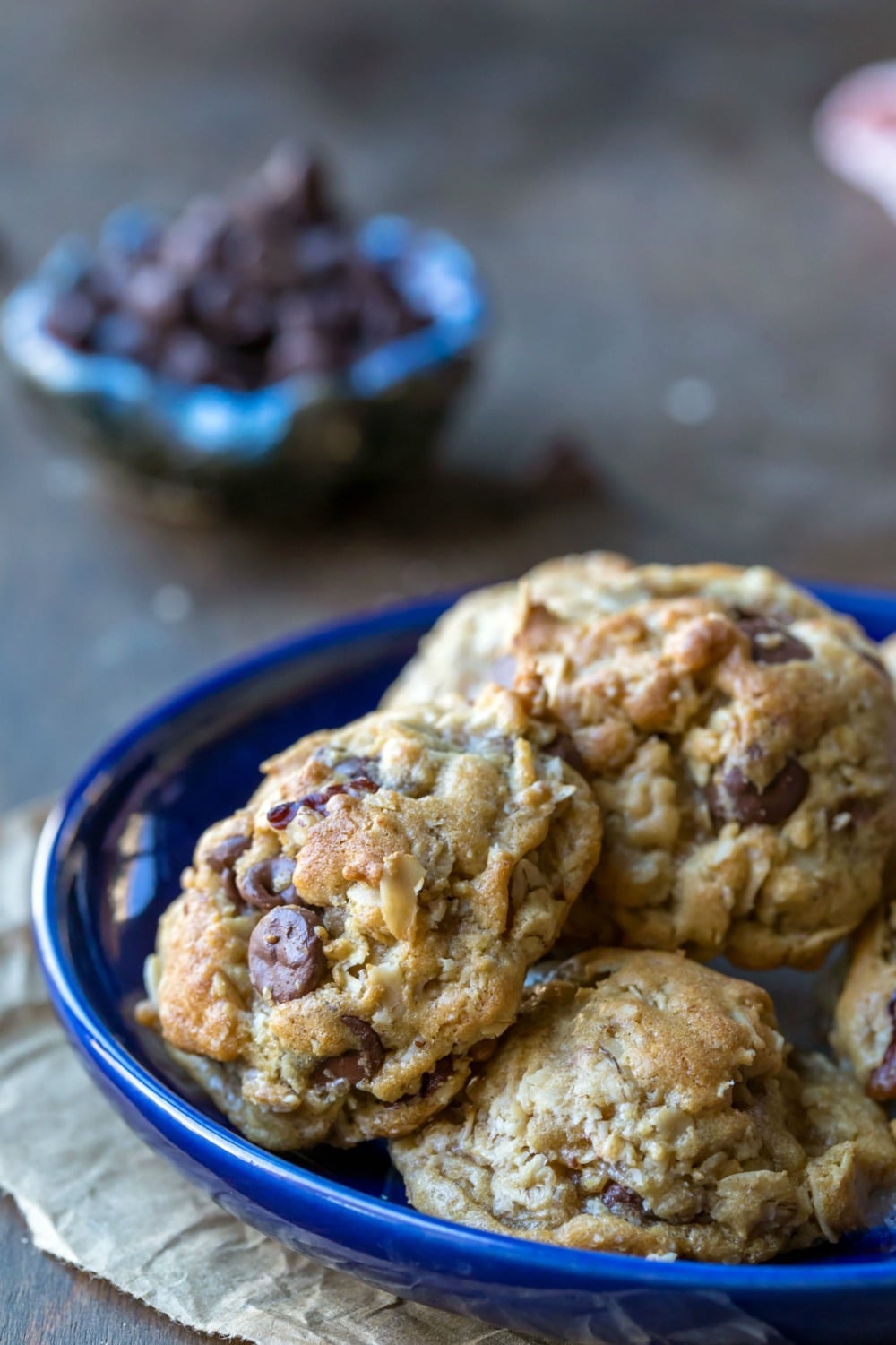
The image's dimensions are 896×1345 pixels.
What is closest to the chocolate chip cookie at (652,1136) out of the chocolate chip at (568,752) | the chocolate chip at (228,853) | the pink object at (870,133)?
the chocolate chip at (568,752)

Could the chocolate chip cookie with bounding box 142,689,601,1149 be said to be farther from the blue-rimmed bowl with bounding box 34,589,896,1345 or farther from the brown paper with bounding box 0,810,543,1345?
the brown paper with bounding box 0,810,543,1345

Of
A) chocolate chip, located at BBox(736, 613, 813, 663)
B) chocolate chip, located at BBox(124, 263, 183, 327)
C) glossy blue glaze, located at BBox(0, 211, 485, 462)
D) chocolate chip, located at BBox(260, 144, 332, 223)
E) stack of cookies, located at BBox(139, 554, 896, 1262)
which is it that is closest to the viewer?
stack of cookies, located at BBox(139, 554, 896, 1262)

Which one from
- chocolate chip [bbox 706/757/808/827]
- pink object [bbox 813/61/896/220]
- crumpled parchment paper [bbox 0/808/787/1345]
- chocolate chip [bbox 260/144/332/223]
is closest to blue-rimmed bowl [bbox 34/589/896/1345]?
crumpled parchment paper [bbox 0/808/787/1345]

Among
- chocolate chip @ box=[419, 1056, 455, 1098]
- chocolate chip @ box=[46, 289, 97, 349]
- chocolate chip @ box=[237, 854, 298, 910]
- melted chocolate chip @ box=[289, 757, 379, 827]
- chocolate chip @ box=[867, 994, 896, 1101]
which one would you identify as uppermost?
chocolate chip @ box=[46, 289, 97, 349]

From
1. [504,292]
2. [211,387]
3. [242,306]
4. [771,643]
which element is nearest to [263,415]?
[211,387]

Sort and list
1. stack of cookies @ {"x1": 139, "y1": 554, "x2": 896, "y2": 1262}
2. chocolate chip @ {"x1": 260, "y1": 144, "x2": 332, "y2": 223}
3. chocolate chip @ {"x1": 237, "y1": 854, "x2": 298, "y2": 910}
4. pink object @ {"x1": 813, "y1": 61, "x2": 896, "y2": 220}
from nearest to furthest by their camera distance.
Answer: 1. stack of cookies @ {"x1": 139, "y1": 554, "x2": 896, "y2": 1262}
2. chocolate chip @ {"x1": 237, "y1": 854, "x2": 298, "y2": 910}
3. chocolate chip @ {"x1": 260, "y1": 144, "x2": 332, "y2": 223}
4. pink object @ {"x1": 813, "y1": 61, "x2": 896, "y2": 220}

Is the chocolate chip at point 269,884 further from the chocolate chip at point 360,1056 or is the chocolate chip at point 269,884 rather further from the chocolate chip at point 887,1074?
the chocolate chip at point 887,1074

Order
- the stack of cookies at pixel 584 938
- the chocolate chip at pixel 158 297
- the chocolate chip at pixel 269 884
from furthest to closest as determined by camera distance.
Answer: the chocolate chip at pixel 158 297 → the chocolate chip at pixel 269 884 → the stack of cookies at pixel 584 938
